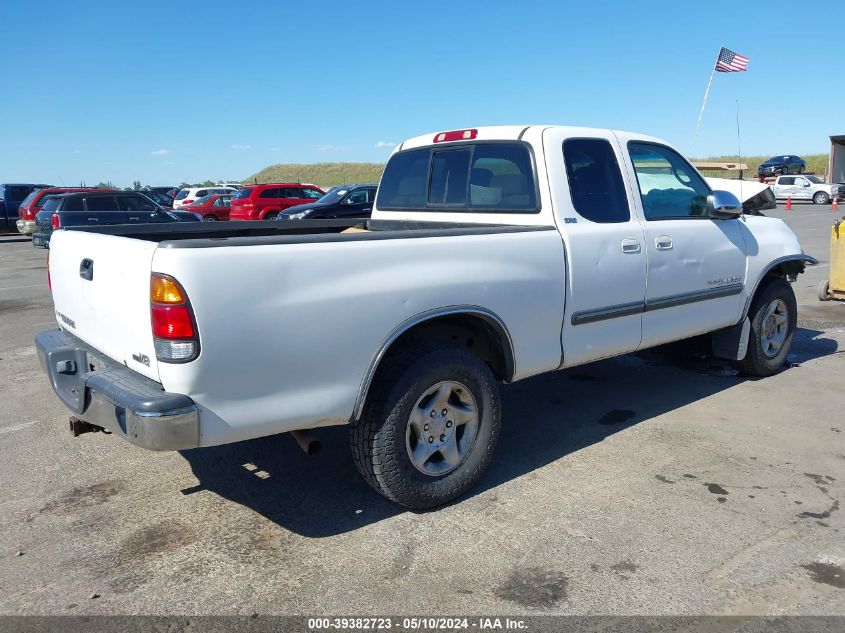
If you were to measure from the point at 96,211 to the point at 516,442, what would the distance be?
15.9 metres

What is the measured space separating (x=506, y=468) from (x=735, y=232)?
8.53ft

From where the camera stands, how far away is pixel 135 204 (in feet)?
62.3

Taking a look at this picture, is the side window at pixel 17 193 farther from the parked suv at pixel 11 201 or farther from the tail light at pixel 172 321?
the tail light at pixel 172 321

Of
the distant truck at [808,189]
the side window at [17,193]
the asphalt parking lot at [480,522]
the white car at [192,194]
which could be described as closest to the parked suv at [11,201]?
the side window at [17,193]

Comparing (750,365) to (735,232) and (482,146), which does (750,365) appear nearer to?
(735,232)

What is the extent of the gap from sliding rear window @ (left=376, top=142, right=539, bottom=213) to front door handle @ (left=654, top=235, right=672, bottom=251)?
3.04ft

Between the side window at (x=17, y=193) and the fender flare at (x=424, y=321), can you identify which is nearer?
the fender flare at (x=424, y=321)

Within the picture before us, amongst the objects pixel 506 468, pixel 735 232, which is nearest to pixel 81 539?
pixel 506 468

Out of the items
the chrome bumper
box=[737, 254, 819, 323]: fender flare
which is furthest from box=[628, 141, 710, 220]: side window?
the chrome bumper

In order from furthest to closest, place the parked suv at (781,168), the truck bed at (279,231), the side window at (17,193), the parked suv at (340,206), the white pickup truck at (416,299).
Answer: the parked suv at (781,168)
the side window at (17,193)
the parked suv at (340,206)
the truck bed at (279,231)
the white pickup truck at (416,299)

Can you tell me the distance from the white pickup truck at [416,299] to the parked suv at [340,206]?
1376 centimetres

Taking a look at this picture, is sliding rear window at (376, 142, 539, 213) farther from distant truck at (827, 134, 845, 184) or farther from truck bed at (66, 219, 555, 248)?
distant truck at (827, 134, 845, 184)

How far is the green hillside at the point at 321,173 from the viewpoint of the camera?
89.2 meters

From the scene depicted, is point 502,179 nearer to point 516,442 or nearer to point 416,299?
point 416,299
